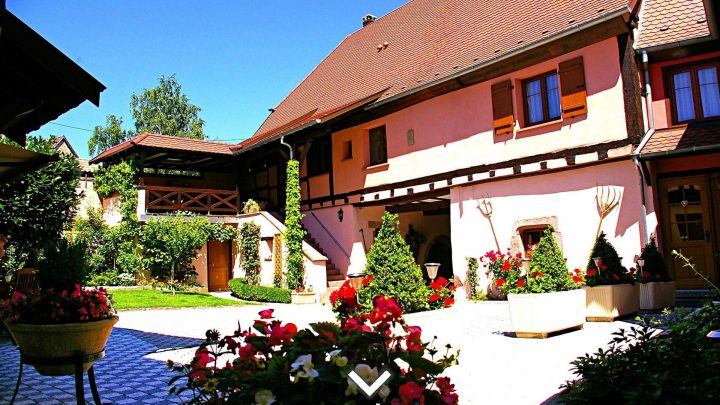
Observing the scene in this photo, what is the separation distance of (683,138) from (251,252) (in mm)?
12102

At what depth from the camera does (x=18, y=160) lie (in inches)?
166

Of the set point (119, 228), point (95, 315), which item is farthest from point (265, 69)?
point (95, 315)

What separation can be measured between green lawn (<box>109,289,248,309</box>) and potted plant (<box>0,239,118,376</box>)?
8.84 meters

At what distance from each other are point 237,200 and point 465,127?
9459mm

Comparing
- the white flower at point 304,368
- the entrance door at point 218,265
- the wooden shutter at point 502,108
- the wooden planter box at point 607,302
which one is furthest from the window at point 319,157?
the white flower at point 304,368

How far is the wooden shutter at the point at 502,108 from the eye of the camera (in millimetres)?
11580

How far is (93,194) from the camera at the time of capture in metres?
19.4

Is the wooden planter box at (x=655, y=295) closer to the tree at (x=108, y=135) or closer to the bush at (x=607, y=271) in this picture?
the bush at (x=607, y=271)

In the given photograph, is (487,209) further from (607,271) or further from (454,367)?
(454,367)

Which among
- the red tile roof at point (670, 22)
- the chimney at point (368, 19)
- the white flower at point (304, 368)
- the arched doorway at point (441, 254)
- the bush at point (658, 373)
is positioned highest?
the chimney at point (368, 19)

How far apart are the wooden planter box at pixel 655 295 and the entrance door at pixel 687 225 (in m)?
2.34

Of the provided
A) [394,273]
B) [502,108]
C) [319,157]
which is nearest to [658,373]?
[394,273]

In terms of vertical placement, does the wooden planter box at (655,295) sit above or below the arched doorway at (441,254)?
below

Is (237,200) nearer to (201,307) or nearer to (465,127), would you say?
(201,307)
